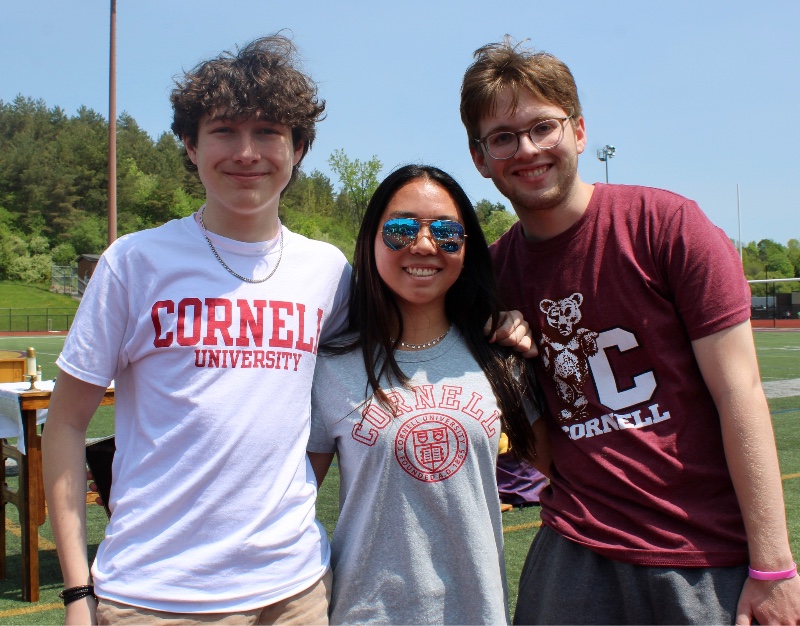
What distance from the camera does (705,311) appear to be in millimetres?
2148

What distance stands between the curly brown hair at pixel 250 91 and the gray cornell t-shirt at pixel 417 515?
2.76 ft

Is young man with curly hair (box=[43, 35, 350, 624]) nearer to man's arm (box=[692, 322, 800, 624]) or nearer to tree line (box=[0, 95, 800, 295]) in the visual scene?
man's arm (box=[692, 322, 800, 624])

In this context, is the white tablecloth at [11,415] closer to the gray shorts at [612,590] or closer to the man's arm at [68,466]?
the man's arm at [68,466]

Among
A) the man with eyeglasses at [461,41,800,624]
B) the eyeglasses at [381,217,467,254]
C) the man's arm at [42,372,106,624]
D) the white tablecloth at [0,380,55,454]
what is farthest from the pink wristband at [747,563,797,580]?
the white tablecloth at [0,380,55,454]

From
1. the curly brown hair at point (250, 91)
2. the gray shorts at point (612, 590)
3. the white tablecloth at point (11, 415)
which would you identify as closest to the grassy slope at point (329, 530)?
the white tablecloth at point (11, 415)

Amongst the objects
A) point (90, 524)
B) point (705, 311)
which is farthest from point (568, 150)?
point (90, 524)

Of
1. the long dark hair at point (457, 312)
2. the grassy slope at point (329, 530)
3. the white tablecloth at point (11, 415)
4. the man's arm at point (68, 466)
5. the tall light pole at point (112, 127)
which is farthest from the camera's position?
the tall light pole at point (112, 127)

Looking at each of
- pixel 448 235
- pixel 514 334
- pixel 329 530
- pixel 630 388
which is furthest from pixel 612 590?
pixel 329 530

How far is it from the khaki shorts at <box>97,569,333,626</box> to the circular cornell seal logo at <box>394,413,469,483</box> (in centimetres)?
39

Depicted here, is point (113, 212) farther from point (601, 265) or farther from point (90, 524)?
point (601, 265)

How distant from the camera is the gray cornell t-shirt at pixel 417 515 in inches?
85.6

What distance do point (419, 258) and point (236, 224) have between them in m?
0.55

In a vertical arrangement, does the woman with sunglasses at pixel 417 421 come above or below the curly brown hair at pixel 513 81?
below

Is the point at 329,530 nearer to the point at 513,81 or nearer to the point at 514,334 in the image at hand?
the point at 514,334
